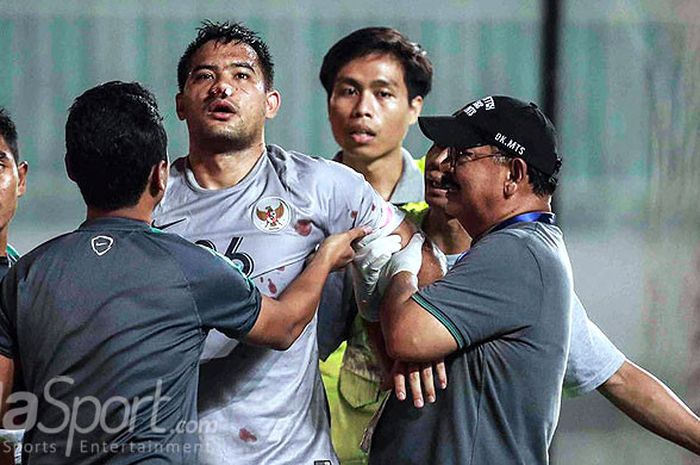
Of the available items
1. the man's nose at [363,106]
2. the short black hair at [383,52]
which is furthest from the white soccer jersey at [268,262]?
the short black hair at [383,52]

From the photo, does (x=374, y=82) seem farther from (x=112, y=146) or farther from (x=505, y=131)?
(x=112, y=146)

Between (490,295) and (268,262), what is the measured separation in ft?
1.66

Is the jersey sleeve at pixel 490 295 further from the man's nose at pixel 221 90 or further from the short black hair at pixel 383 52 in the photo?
the short black hair at pixel 383 52

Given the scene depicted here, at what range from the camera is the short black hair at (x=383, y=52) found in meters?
3.90

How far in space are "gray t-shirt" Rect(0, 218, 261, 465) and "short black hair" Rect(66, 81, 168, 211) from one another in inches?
2.6

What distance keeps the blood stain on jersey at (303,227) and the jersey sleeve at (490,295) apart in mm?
400

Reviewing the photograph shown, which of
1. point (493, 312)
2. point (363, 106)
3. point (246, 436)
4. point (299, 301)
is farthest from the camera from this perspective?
point (363, 106)

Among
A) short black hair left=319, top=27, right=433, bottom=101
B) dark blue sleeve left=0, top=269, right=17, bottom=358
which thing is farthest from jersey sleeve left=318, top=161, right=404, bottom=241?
short black hair left=319, top=27, right=433, bottom=101

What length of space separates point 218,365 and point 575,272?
1887mm

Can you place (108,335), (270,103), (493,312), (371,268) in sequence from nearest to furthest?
(108,335) < (493,312) < (371,268) < (270,103)

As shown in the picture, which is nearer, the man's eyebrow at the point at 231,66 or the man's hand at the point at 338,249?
the man's hand at the point at 338,249

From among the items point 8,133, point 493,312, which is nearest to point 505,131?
point 493,312

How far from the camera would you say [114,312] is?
2195 mm

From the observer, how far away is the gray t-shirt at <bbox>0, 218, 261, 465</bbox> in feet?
7.20
